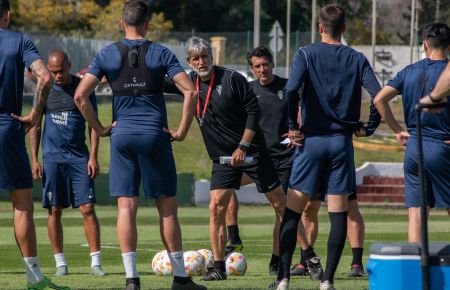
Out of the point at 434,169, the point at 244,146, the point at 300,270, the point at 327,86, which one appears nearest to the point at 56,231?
the point at 244,146

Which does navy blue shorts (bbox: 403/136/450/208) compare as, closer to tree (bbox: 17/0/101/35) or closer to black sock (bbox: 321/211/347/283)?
black sock (bbox: 321/211/347/283)

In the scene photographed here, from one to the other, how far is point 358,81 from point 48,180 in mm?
4112

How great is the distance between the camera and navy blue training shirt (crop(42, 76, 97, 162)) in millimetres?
12883

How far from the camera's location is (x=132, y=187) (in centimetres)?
991

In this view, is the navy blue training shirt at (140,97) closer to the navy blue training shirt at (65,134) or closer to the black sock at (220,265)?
the black sock at (220,265)

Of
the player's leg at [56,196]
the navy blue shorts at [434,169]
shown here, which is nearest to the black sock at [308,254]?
the navy blue shorts at [434,169]

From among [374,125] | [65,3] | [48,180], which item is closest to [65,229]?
[48,180]

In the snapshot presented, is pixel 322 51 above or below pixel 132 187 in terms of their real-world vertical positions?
above

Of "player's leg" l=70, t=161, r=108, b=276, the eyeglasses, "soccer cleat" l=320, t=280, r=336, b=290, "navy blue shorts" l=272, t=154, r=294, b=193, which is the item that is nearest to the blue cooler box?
"soccer cleat" l=320, t=280, r=336, b=290

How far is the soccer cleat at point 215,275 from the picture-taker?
38.8 ft

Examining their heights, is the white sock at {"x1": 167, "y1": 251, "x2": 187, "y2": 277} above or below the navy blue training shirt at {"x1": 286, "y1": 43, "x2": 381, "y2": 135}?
below

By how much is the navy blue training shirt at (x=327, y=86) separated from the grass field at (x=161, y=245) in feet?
4.87

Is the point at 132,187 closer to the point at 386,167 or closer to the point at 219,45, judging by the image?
the point at 386,167

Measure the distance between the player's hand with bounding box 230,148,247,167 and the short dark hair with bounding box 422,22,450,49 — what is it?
7.48 feet
